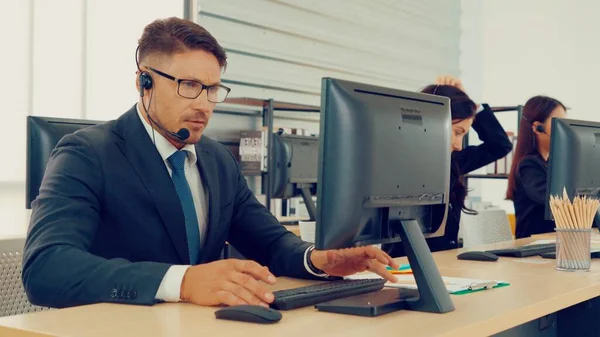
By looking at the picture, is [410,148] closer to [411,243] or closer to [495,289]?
[411,243]

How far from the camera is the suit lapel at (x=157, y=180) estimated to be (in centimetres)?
185

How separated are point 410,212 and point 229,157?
67 centimetres

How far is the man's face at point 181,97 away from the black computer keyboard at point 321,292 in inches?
19.9

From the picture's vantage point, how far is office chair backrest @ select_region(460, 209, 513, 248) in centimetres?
353

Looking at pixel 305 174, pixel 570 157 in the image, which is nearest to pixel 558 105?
pixel 305 174

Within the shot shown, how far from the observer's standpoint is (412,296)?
1588 mm

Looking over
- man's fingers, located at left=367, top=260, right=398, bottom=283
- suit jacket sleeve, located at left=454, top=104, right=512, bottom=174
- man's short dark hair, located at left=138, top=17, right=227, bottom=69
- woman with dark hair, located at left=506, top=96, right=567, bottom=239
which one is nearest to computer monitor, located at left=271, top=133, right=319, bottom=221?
suit jacket sleeve, located at left=454, top=104, right=512, bottom=174

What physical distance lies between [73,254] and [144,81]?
0.55 metres

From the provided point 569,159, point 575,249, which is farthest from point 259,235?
point 569,159

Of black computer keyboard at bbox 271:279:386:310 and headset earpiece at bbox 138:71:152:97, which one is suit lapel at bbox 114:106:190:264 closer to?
headset earpiece at bbox 138:71:152:97

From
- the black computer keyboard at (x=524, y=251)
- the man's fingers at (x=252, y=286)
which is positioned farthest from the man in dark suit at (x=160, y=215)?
the black computer keyboard at (x=524, y=251)

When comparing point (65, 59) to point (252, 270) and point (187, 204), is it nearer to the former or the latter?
point (187, 204)

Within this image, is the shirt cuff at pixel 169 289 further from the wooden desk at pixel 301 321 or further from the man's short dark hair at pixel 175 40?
the man's short dark hair at pixel 175 40

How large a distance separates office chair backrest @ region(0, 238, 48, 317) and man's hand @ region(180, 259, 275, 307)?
0.53 m
